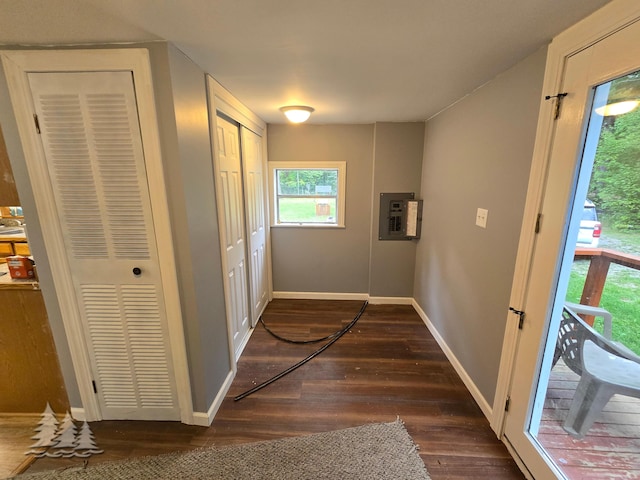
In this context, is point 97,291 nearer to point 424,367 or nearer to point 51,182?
point 51,182

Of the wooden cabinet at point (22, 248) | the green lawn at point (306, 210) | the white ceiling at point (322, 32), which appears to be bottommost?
the wooden cabinet at point (22, 248)

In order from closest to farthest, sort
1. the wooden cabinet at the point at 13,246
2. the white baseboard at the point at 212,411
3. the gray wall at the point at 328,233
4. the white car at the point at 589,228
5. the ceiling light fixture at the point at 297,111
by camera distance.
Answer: the white car at the point at 589,228 → the white baseboard at the point at 212,411 → the wooden cabinet at the point at 13,246 → the ceiling light fixture at the point at 297,111 → the gray wall at the point at 328,233

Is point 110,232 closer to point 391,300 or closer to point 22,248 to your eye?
point 22,248

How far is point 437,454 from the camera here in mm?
1561

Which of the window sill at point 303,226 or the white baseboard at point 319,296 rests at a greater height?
the window sill at point 303,226

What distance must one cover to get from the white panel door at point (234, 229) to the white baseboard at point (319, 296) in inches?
37.3

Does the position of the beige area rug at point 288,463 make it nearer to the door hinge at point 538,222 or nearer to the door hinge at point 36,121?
the door hinge at point 538,222

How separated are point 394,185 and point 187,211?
2480 mm

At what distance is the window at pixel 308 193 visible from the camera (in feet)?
10.9

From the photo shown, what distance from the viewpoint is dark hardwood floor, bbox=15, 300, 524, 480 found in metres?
1.57

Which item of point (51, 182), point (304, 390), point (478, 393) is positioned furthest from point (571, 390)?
point (51, 182)

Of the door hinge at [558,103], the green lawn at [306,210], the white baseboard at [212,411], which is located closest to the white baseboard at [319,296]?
the green lawn at [306,210]

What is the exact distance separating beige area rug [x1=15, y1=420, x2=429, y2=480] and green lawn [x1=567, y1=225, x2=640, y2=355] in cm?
119

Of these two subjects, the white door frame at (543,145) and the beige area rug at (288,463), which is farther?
the beige area rug at (288,463)
